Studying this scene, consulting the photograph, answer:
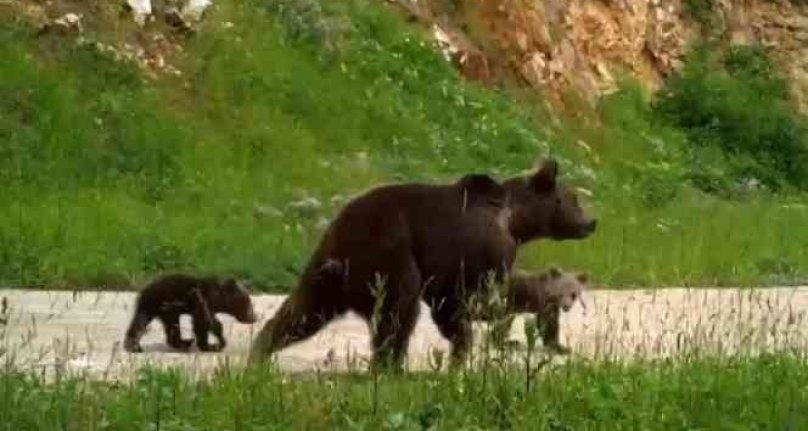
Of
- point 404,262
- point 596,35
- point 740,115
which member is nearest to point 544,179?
point 404,262

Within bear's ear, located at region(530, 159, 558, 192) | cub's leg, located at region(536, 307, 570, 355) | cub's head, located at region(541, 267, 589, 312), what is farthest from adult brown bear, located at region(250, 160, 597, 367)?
cub's head, located at region(541, 267, 589, 312)

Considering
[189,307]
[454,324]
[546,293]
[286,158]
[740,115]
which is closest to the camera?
[454,324]

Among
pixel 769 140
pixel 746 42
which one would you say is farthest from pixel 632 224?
pixel 746 42

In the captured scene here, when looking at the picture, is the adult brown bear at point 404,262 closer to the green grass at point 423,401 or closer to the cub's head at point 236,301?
the green grass at point 423,401

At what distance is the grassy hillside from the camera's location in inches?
782

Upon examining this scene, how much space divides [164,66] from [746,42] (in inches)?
647

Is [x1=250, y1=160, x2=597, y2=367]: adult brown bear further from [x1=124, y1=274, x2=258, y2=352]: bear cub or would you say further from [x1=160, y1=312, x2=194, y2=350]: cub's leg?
[x1=160, y1=312, x2=194, y2=350]: cub's leg

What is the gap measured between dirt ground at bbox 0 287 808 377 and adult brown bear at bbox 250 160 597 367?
0.22 meters

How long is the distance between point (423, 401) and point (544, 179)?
159 inches

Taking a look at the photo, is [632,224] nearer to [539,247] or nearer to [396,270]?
[539,247]

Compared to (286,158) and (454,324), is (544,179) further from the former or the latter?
(286,158)

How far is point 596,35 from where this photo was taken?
115 ft

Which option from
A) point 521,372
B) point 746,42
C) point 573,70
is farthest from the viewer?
point 746,42

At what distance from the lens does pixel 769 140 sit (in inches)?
1439
